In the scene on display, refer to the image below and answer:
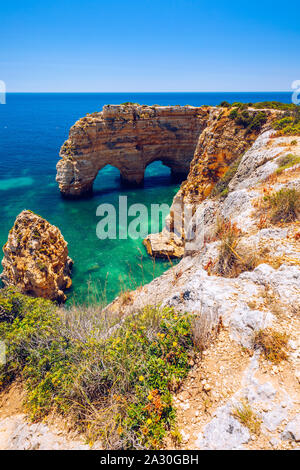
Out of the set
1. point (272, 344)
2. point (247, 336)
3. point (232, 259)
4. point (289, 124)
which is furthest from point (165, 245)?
point (272, 344)

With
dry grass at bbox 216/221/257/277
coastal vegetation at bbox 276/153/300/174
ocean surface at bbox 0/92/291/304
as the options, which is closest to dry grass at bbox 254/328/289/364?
dry grass at bbox 216/221/257/277

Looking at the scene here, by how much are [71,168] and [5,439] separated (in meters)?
28.9

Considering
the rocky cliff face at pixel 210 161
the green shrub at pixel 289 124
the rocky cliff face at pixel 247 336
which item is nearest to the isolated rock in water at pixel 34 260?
the rocky cliff face at pixel 210 161

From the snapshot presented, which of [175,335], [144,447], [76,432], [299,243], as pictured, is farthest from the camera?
[299,243]

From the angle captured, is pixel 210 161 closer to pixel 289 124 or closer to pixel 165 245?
pixel 289 124

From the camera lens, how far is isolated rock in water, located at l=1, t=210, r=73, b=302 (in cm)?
1404

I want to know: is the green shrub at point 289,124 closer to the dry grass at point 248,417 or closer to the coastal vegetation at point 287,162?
the coastal vegetation at point 287,162

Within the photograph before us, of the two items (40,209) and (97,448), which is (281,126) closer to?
(97,448)

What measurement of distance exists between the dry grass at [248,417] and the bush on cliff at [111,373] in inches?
34.9

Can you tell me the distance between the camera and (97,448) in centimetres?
318

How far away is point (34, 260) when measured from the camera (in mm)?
14305

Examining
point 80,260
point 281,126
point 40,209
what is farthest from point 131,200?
point 281,126

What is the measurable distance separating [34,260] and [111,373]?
39.9 feet

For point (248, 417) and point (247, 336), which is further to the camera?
point (247, 336)
